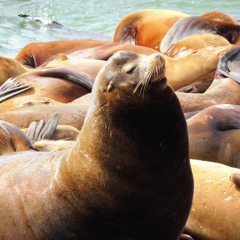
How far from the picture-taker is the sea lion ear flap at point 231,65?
25.2 ft

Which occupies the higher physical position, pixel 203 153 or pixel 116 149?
pixel 116 149

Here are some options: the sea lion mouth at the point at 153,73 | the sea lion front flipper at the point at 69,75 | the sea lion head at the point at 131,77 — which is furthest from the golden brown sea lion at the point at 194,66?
the sea lion mouth at the point at 153,73

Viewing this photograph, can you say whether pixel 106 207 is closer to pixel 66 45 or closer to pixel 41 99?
pixel 41 99

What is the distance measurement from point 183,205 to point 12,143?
2049mm

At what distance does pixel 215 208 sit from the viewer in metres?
4.86

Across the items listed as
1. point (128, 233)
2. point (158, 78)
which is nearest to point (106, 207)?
point (128, 233)

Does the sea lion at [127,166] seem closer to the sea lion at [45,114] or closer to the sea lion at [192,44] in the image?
the sea lion at [45,114]

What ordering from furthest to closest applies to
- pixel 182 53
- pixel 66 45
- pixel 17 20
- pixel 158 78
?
1. pixel 17 20
2. pixel 66 45
3. pixel 182 53
4. pixel 158 78

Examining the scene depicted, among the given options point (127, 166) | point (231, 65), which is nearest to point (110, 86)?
point (127, 166)

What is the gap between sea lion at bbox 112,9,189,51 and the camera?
10969mm

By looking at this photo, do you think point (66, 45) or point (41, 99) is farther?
point (66, 45)

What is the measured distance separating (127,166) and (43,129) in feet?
7.88

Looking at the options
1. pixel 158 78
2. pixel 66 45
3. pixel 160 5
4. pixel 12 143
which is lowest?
pixel 160 5

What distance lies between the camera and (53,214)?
393cm
